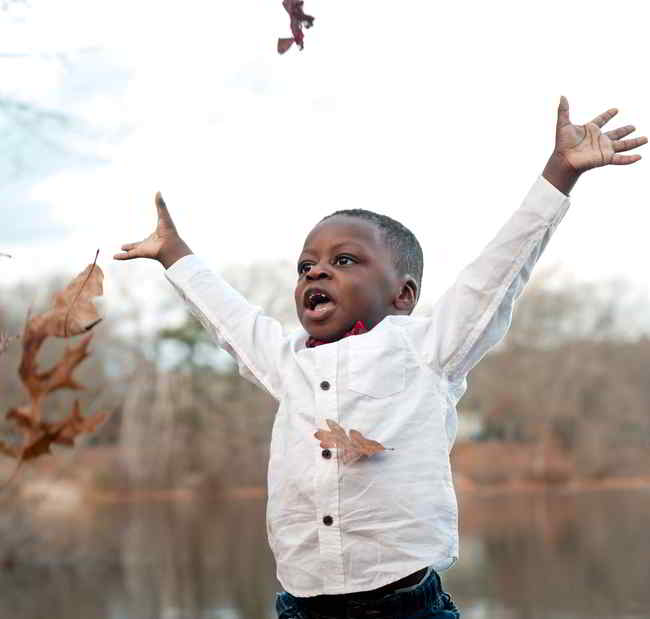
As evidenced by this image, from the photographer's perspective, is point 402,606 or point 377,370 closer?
point 402,606

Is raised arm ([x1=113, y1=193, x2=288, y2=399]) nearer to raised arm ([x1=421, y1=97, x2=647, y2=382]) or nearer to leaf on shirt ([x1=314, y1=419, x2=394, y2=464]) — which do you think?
leaf on shirt ([x1=314, y1=419, x2=394, y2=464])

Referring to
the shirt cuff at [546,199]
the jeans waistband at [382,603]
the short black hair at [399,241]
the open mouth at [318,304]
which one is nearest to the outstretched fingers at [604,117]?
the shirt cuff at [546,199]

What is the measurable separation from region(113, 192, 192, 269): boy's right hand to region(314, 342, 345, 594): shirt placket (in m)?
0.51

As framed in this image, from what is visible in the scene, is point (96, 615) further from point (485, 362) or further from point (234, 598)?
point (485, 362)

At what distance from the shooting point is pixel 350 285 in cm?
226

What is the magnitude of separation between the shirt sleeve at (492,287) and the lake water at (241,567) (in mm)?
9061

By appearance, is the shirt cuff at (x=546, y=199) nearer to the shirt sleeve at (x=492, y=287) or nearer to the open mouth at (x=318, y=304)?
the shirt sleeve at (x=492, y=287)

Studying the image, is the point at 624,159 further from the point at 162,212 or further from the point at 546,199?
the point at 162,212

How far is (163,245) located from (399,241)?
1.65 feet

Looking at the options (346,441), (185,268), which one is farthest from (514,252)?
(185,268)

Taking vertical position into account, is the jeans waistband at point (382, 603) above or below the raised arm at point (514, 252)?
below

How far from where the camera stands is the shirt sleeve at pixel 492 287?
6.98 ft

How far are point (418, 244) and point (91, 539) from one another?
14.4 m

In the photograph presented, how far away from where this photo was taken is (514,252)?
2.13 meters
